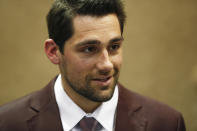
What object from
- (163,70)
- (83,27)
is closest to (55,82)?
(83,27)

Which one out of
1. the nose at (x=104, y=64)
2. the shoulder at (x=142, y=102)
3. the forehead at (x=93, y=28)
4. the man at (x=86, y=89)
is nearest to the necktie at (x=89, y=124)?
the man at (x=86, y=89)

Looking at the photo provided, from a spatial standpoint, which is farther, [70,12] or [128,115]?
[128,115]

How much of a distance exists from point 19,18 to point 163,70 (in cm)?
160

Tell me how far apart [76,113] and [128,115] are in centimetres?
31

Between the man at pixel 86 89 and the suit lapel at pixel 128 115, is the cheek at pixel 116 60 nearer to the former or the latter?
the man at pixel 86 89

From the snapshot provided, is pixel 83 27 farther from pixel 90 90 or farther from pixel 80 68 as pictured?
pixel 90 90

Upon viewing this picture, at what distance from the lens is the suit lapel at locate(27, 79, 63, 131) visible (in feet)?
5.79

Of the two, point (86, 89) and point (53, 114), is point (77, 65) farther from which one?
point (53, 114)

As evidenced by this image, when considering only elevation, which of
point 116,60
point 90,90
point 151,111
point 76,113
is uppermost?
point 116,60

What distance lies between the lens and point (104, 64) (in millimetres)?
1633

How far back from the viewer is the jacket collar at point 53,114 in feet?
5.80

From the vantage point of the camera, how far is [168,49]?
333cm

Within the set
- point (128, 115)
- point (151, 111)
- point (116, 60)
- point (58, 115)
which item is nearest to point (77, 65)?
point (116, 60)

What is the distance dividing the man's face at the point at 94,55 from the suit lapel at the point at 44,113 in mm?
200
